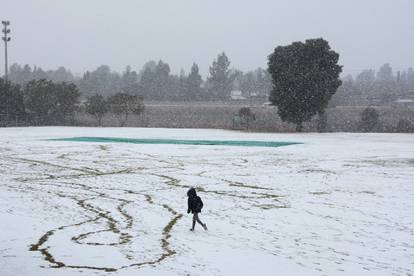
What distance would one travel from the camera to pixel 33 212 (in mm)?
18422

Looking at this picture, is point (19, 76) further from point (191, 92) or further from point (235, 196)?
point (235, 196)

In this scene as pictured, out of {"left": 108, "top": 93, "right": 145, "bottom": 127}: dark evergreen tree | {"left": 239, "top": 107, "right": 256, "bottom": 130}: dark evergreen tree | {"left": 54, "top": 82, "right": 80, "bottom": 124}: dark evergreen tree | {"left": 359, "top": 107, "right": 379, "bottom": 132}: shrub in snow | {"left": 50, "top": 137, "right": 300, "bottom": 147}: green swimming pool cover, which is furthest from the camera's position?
{"left": 108, "top": 93, "right": 145, "bottom": 127}: dark evergreen tree

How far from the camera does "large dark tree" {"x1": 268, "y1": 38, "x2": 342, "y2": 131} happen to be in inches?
2339

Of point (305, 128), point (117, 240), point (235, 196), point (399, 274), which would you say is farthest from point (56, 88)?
point (399, 274)

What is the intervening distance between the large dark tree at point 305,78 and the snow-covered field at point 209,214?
23.0 metres

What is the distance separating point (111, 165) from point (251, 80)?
5575 inches

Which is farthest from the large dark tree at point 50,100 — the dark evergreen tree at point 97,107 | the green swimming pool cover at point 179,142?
the green swimming pool cover at point 179,142

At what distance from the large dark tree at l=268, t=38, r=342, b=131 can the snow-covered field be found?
2304 cm

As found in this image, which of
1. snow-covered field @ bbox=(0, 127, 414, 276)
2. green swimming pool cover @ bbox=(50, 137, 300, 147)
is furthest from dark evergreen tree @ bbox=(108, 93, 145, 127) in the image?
snow-covered field @ bbox=(0, 127, 414, 276)

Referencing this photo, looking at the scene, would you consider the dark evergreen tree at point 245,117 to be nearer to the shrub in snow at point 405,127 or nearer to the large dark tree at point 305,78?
the large dark tree at point 305,78

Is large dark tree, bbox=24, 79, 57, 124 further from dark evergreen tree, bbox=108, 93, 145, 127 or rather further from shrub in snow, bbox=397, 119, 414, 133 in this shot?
shrub in snow, bbox=397, 119, 414, 133

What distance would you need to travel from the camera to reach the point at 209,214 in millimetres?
18812

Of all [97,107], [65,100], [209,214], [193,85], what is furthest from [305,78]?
[193,85]

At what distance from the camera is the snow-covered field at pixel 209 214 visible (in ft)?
43.2
